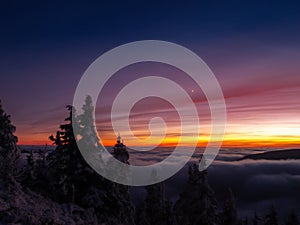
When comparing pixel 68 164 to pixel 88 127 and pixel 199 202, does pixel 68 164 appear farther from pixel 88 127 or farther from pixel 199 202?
pixel 199 202

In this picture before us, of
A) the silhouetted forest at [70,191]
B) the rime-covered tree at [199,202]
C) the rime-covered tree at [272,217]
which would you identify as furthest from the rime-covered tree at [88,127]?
the rime-covered tree at [272,217]

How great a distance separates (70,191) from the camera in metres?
23.2

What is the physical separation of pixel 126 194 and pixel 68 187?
840 centimetres

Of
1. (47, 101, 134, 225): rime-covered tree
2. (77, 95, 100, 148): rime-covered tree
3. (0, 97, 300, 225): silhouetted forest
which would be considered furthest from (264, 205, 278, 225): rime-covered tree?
(77, 95, 100, 148): rime-covered tree

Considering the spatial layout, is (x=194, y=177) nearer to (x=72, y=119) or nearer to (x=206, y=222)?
(x=206, y=222)

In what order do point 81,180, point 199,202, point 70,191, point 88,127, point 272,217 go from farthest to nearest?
point 272,217 < point 199,202 < point 88,127 < point 81,180 < point 70,191

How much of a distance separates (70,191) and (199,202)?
71.0ft

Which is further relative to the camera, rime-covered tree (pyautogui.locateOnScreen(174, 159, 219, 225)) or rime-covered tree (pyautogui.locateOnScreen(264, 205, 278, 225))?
rime-covered tree (pyautogui.locateOnScreen(264, 205, 278, 225))

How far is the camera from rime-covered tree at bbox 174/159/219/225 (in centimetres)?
3997

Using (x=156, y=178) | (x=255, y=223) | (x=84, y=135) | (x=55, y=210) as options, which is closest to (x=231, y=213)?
(x=156, y=178)

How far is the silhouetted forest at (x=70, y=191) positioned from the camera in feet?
43.7

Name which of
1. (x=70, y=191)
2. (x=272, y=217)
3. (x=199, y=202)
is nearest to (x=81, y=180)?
(x=70, y=191)

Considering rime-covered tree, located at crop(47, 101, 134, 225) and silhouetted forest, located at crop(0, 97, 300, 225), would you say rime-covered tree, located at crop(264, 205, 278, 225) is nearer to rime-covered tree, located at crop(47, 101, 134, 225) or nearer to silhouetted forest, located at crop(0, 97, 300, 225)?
silhouetted forest, located at crop(0, 97, 300, 225)

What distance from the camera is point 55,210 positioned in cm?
1449
